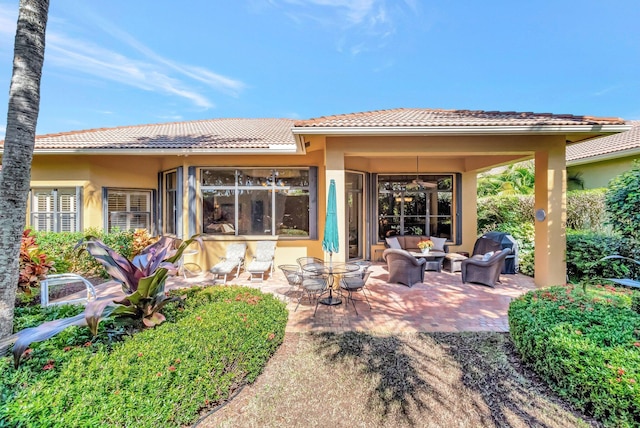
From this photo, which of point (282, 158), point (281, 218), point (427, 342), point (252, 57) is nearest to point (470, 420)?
point (427, 342)

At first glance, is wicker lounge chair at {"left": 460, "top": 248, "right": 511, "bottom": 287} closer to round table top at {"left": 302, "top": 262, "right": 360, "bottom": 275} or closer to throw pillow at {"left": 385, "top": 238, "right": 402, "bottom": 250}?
throw pillow at {"left": 385, "top": 238, "right": 402, "bottom": 250}

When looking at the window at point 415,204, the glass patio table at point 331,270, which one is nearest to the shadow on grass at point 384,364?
the glass patio table at point 331,270

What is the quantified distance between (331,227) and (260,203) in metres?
3.57

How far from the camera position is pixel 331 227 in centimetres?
696

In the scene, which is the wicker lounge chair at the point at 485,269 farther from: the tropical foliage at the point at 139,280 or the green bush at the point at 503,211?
the tropical foliage at the point at 139,280

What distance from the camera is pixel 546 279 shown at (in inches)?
301

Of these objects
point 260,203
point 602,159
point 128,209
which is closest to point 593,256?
point 602,159

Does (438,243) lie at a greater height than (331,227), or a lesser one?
lesser

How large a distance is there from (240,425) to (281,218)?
7.07m

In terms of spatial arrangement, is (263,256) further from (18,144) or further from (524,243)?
(524,243)

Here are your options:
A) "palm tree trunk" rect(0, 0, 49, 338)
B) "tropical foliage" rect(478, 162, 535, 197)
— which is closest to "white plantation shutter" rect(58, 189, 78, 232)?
"palm tree trunk" rect(0, 0, 49, 338)

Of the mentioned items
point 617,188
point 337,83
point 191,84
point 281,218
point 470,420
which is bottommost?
point 470,420

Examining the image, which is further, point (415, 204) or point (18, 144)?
point (415, 204)

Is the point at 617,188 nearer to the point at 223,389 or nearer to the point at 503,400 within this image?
the point at 503,400
